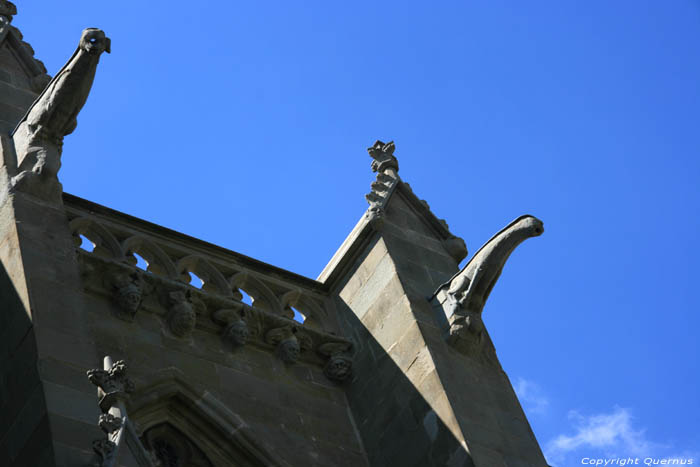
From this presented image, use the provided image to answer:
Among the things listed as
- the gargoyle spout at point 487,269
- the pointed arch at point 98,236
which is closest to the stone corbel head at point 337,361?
the gargoyle spout at point 487,269

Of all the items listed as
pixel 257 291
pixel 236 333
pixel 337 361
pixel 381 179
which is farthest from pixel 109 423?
pixel 381 179

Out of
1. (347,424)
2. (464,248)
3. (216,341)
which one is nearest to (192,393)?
(216,341)

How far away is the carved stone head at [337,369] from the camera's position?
1252cm

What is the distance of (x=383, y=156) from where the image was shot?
48.7 ft

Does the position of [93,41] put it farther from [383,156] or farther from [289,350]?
[383,156]

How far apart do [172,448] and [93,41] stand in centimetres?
325

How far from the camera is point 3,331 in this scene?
932 centimetres

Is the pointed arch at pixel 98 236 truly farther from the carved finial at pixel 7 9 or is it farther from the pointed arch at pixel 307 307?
the carved finial at pixel 7 9

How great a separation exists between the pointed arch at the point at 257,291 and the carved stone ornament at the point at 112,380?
13.8 feet

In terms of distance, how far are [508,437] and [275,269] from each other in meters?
2.93

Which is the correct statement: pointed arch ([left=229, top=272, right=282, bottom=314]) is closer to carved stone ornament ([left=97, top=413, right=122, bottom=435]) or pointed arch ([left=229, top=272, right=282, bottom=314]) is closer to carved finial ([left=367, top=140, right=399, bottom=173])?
carved finial ([left=367, top=140, right=399, bottom=173])

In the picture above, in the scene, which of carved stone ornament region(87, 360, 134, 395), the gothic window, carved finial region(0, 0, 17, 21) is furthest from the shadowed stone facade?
carved finial region(0, 0, 17, 21)

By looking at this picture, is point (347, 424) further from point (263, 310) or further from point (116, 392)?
A: point (116, 392)

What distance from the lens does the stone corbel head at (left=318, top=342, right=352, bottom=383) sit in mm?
12523
